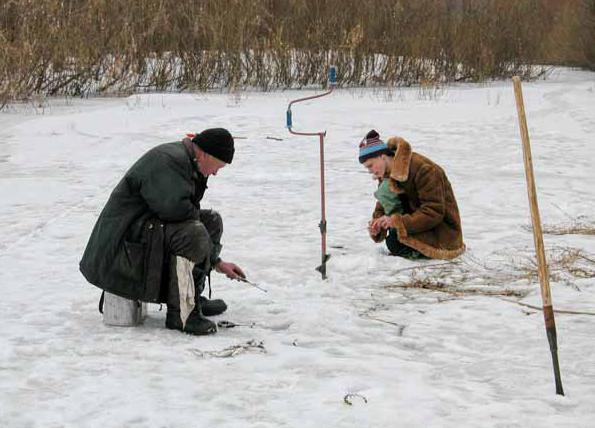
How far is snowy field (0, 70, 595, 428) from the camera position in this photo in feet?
10.8

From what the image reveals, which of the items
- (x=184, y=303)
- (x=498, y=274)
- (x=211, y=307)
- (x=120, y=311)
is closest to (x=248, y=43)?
(x=498, y=274)

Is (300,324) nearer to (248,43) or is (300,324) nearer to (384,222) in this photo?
(384,222)

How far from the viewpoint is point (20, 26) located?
626 inches

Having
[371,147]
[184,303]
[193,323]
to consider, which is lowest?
[193,323]

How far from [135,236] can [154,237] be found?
9cm

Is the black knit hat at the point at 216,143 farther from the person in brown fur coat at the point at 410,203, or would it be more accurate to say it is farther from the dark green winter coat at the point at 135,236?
the person in brown fur coat at the point at 410,203

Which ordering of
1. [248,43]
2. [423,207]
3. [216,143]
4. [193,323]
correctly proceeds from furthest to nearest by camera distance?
[248,43], [423,207], [193,323], [216,143]

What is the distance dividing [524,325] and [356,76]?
1534cm

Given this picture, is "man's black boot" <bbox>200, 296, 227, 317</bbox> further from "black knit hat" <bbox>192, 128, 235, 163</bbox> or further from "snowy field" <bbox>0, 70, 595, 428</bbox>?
"black knit hat" <bbox>192, 128, 235, 163</bbox>

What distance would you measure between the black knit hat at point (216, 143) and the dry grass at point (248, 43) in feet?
36.8

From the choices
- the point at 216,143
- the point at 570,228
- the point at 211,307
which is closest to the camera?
the point at 216,143

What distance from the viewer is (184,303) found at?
4.07 m

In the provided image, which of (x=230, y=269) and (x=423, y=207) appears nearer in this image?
(x=230, y=269)

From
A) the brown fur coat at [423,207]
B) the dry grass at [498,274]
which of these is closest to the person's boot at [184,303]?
the dry grass at [498,274]
